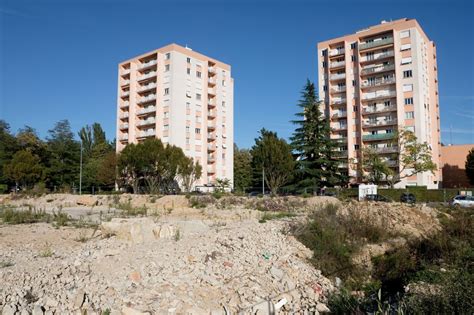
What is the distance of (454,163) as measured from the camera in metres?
67.7

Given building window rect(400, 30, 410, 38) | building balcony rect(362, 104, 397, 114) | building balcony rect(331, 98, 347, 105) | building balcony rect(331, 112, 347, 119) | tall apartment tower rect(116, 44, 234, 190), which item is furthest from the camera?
building balcony rect(331, 98, 347, 105)

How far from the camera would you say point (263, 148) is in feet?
149

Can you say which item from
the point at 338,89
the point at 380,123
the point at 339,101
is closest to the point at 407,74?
the point at 380,123

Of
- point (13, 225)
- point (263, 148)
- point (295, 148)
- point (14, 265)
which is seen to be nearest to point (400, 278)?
point (14, 265)

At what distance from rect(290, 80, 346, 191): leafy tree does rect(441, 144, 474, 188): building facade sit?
101 ft

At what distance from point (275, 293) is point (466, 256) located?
4.47 meters

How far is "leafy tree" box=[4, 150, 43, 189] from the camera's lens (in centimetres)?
5294

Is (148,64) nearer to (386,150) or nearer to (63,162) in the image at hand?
(63,162)

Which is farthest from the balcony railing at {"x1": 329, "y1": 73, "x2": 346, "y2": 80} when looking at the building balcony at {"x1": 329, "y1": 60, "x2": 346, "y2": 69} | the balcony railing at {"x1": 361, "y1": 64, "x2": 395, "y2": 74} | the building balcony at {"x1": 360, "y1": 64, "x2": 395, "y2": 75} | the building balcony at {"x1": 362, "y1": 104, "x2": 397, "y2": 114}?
the building balcony at {"x1": 362, "y1": 104, "x2": 397, "y2": 114}

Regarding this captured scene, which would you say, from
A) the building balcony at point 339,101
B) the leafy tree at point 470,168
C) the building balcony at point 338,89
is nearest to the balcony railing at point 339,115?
the building balcony at point 339,101

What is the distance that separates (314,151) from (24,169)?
42.3 metres

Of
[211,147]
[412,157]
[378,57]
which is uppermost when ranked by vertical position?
[378,57]

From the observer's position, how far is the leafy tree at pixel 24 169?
52.9 m

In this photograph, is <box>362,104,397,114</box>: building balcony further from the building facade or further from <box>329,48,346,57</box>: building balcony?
the building facade
